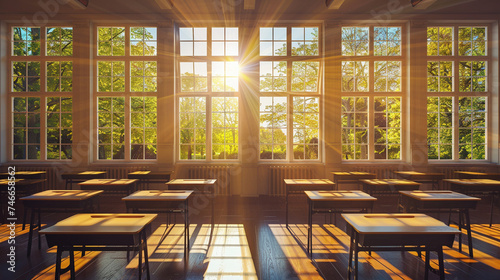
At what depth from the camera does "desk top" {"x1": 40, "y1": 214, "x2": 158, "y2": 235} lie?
6.86ft

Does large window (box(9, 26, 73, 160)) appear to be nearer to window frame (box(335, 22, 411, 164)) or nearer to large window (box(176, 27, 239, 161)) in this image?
large window (box(176, 27, 239, 161))

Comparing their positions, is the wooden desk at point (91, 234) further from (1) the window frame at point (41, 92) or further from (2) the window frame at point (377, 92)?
(2) the window frame at point (377, 92)

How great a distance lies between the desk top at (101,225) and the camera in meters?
2.09

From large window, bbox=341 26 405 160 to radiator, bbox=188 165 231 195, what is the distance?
300 centimetres

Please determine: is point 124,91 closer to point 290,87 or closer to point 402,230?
point 290,87

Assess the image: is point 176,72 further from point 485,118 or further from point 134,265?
point 485,118

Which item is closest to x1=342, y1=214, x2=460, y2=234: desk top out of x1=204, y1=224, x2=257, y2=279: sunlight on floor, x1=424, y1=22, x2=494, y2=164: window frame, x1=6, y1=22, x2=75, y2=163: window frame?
A: x1=204, y1=224, x2=257, y2=279: sunlight on floor

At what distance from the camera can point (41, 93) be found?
655 centimetres

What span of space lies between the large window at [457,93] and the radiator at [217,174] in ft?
16.9

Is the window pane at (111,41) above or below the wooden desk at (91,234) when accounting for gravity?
above

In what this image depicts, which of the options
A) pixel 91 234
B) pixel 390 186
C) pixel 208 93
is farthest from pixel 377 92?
pixel 91 234

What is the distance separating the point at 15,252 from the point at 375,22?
8121mm

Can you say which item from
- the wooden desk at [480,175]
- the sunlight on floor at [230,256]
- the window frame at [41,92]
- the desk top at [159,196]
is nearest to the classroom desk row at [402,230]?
the sunlight on floor at [230,256]

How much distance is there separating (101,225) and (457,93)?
8041mm
